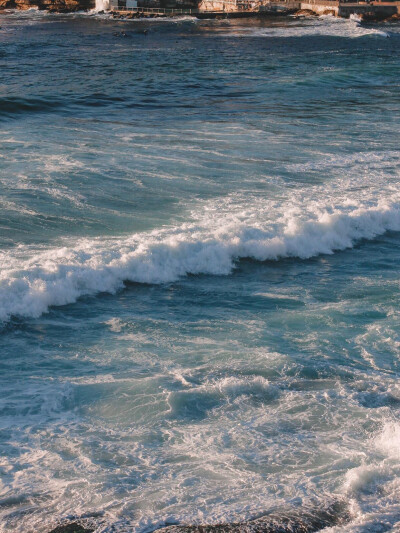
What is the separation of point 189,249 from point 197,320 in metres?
1.90

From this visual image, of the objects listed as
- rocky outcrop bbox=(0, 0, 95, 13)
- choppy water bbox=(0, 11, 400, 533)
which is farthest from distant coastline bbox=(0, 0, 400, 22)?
choppy water bbox=(0, 11, 400, 533)

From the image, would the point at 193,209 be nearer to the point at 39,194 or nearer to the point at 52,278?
the point at 39,194

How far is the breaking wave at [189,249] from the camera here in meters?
7.99

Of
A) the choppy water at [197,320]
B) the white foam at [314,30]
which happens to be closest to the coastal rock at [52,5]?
the white foam at [314,30]

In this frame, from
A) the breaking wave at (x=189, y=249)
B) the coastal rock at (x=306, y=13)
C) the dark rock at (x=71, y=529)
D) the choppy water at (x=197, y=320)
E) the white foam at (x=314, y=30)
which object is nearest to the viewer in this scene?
the dark rock at (x=71, y=529)

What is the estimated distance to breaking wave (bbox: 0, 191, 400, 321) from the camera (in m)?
7.99

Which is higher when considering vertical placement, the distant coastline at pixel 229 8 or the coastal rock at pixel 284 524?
the distant coastline at pixel 229 8

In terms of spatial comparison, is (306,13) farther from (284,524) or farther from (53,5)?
(284,524)

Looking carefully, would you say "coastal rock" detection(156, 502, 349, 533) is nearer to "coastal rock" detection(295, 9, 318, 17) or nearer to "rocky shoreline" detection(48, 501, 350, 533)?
"rocky shoreline" detection(48, 501, 350, 533)

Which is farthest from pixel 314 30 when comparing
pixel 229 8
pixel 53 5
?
pixel 53 5

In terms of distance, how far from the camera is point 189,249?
9.21 m

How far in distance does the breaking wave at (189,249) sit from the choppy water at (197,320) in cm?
3

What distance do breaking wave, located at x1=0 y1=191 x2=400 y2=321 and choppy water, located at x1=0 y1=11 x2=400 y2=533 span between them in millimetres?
33

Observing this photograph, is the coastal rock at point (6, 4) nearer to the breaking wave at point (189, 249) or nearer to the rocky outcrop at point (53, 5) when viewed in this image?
the rocky outcrop at point (53, 5)
